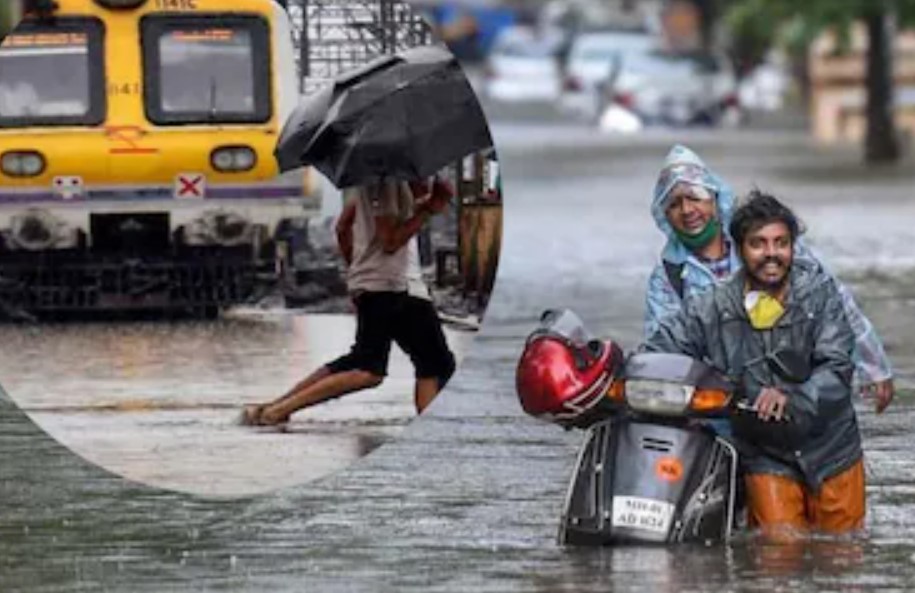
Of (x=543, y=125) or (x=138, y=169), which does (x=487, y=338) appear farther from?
(x=543, y=125)

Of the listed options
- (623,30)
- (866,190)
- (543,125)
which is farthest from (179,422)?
(623,30)

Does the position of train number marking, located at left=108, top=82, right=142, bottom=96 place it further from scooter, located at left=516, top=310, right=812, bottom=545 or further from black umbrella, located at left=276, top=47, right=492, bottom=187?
scooter, located at left=516, top=310, right=812, bottom=545

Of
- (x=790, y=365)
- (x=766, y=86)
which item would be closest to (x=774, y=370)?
(x=790, y=365)

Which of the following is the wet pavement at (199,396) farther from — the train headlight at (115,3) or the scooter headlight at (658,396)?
the train headlight at (115,3)

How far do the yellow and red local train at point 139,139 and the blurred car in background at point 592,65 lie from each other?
138 feet

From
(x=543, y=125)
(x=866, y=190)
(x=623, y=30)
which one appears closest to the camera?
(x=866, y=190)

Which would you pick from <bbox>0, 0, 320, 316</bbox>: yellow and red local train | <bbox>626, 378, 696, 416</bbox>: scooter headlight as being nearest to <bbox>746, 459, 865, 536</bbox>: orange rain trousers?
<bbox>626, 378, 696, 416</bbox>: scooter headlight

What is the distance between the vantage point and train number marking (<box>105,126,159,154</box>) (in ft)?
31.6

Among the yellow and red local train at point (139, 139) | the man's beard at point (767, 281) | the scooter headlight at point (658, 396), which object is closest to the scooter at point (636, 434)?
the scooter headlight at point (658, 396)

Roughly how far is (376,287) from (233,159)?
56 cm

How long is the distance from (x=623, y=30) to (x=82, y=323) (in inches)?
2317

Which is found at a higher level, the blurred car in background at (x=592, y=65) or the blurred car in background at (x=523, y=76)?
the blurred car in background at (x=592, y=65)

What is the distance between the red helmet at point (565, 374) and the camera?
9242 millimetres

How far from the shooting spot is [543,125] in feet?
163
